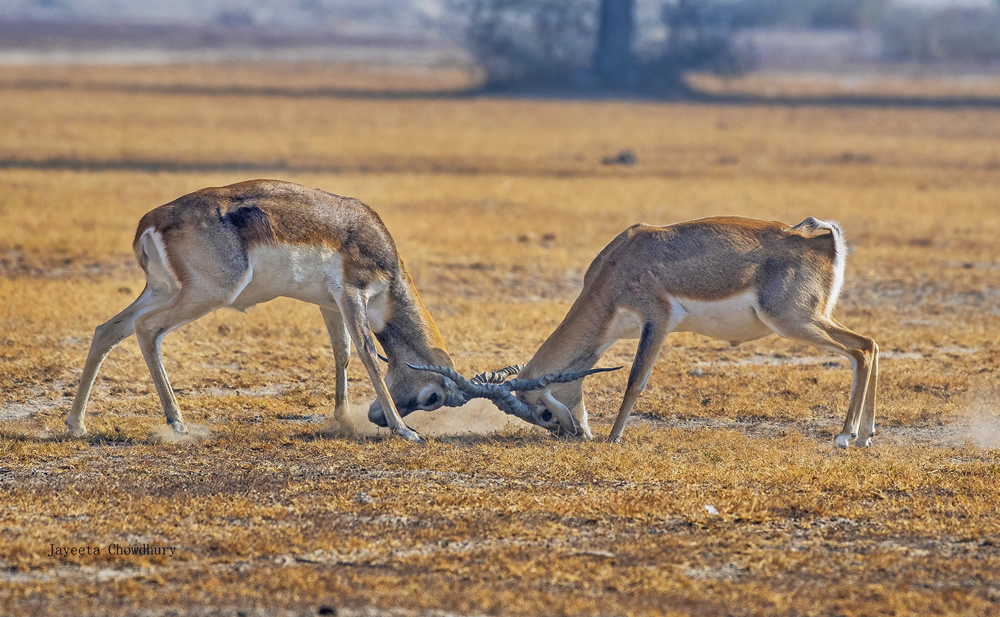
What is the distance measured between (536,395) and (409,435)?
2.73 ft

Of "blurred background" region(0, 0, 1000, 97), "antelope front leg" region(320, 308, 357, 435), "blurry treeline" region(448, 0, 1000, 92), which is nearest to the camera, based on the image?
"antelope front leg" region(320, 308, 357, 435)

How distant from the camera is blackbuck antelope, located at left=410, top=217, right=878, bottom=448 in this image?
759 centimetres

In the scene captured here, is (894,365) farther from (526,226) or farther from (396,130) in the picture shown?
(396,130)

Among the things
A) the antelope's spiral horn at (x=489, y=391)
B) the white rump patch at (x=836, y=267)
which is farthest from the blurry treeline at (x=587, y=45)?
the antelope's spiral horn at (x=489, y=391)

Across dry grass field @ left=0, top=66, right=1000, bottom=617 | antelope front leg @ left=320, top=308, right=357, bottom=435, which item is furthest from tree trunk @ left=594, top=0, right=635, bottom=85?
antelope front leg @ left=320, top=308, right=357, bottom=435

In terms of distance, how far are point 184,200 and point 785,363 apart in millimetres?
4959

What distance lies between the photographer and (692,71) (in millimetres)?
48719

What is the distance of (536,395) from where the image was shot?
779cm

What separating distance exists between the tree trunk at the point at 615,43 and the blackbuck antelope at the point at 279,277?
130 feet

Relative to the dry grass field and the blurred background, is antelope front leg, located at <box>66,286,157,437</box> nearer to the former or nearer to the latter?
the dry grass field

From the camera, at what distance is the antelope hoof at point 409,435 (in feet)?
25.2

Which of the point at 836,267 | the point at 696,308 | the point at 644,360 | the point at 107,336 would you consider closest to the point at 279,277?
the point at 107,336

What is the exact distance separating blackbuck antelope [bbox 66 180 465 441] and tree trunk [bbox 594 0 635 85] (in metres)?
39.7

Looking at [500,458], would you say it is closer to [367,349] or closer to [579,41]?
[367,349]
